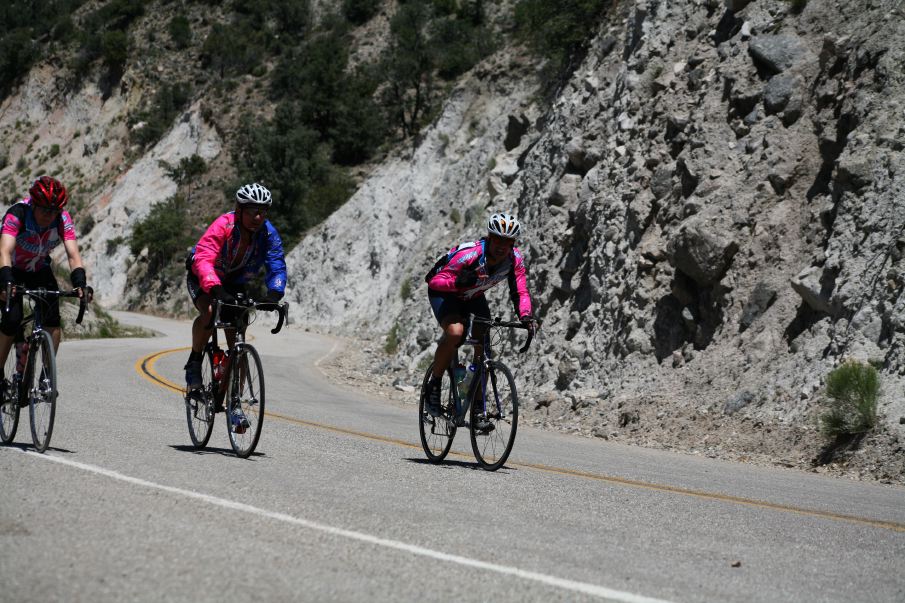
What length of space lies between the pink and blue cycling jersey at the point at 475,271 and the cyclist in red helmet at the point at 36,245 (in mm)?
3022

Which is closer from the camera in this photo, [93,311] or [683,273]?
[683,273]

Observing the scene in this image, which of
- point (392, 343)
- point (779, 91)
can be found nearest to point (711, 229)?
point (779, 91)

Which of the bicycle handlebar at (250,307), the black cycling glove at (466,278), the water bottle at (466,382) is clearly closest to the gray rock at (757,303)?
the water bottle at (466,382)

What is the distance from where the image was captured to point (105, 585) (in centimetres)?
430

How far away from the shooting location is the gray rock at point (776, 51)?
18.0m

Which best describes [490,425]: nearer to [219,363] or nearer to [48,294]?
[219,363]

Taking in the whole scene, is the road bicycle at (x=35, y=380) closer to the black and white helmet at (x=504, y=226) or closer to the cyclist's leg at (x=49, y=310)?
the cyclist's leg at (x=49, y=310)

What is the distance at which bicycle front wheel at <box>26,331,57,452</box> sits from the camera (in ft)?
26.6

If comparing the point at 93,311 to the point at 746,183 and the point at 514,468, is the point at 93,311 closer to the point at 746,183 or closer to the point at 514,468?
the point at 746,183

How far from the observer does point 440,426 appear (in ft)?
30.3

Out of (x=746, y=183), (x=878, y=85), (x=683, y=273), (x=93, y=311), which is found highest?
(x=878, y=85)

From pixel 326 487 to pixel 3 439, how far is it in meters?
3.43

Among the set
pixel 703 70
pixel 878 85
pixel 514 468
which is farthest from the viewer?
pixel 703 70

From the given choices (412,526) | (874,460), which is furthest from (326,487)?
(874,460)
